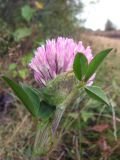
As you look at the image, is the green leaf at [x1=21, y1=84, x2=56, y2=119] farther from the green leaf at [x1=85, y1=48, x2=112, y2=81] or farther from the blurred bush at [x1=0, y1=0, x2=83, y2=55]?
the blurred bush at [x1=0, y1=0, x2=83, y2=55]

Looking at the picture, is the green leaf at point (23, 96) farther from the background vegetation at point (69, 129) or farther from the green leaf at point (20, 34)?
the green leaf at point (20, 34)

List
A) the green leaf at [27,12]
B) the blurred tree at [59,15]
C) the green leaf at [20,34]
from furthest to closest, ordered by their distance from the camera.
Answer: the blurred tree at [59,15] → the green leaf at [27,12] → the green leaf at [20,34]

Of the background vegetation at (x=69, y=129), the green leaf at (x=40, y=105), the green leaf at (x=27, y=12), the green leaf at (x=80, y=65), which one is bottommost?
the green leaf at (x=40, y=105)

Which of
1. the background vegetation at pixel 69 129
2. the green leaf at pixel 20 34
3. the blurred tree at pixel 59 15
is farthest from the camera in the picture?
the blurred tree at pixel 59 15

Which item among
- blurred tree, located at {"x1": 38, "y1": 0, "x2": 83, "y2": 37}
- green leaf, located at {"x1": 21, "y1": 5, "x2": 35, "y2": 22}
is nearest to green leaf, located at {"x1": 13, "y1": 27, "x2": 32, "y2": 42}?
green leaf, located at {"x1": 21, "y1": 5, "x2": 35, "y2": 22}

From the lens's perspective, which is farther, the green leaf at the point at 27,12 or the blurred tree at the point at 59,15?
the blurred tree at the point at 59,15

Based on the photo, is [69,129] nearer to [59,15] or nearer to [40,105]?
[40,105]

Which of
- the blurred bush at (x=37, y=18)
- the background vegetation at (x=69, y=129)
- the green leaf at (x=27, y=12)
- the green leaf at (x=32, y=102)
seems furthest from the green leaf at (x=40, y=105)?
the green leaf at (x=27, y=12)

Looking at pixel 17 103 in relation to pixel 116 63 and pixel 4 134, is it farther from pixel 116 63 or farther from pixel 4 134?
pixel 116 63
